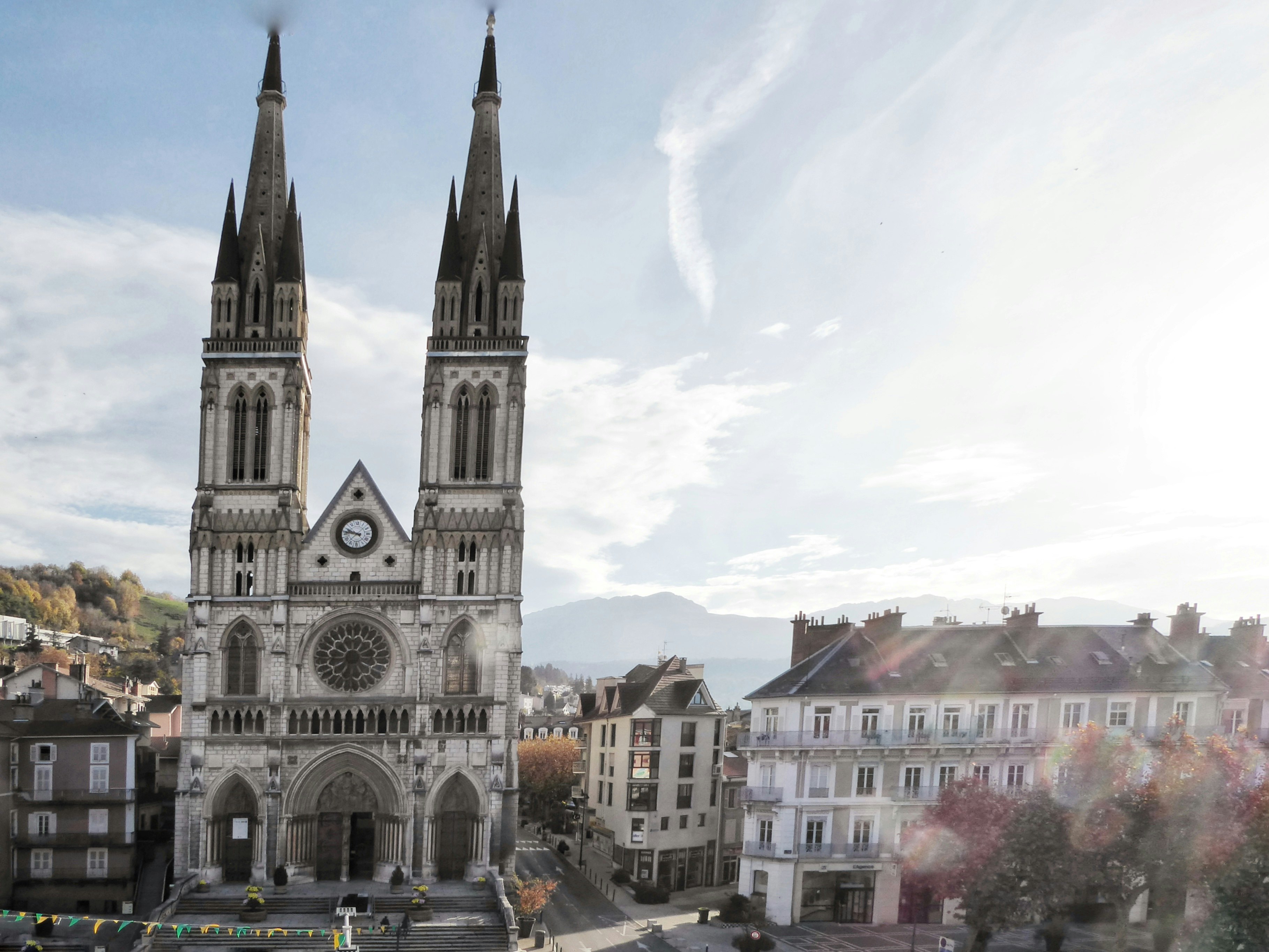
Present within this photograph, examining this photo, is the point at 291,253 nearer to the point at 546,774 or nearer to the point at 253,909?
the point at 253,909

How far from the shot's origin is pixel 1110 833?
38.5 metres

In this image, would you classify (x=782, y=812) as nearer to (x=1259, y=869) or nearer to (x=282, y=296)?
(x=1259, y=869)

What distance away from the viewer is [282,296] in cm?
5847

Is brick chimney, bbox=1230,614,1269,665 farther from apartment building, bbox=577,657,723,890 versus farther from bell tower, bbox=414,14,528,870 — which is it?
bell tower, bbox=414,14,528,870

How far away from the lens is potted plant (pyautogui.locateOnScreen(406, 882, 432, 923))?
159 feet

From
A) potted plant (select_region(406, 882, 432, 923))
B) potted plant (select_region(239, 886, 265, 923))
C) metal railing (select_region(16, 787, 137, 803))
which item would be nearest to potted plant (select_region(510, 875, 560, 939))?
potted plant (select_region(406, 882, 432, 923))

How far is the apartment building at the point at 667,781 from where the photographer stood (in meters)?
60.4

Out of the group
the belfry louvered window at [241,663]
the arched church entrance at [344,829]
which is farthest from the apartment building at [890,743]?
the belfry louvered window at [241,663]

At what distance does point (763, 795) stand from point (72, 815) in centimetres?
4132

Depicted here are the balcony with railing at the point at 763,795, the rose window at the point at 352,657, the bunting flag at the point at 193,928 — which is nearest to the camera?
the bunting flag at the point at 193,928

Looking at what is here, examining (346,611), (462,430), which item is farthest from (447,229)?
(346,611)

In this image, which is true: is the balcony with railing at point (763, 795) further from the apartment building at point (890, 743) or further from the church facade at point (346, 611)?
the church facade at point (346, 611)

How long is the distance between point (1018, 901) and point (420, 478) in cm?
4206

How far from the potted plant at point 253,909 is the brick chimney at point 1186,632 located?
5855cm
